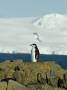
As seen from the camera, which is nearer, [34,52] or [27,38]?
[34,52]

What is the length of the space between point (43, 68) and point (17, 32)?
528 feet

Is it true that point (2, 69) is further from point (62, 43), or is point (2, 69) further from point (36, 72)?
point (62, 43)

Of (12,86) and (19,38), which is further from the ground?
(19,38)

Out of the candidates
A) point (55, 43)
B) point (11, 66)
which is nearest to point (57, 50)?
point (55, 43)

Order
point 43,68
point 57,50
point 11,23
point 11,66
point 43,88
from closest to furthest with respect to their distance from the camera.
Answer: point 43,88 < point 43,68 < point 11,66 < point 57,50 < point 11,23

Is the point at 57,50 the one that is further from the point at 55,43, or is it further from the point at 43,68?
the point at 43,68

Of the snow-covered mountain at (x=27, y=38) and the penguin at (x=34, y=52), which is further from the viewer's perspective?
the snow-covered mountain at (x=27, y=38)

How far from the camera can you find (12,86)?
51.0 feet

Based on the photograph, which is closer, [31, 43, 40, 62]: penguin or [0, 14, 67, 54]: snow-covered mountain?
[31, 43, 40, 62]: penguin

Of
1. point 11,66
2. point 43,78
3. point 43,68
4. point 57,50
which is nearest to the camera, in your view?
point 43,78

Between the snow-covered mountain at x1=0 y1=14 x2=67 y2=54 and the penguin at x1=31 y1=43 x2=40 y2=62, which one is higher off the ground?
the snow-covered mountain at x1=0 y1=14 x2=67 y2=54

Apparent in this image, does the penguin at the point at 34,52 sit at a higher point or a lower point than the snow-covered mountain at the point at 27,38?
lower

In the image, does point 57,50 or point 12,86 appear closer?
point 12,86

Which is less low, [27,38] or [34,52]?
[27,38]
